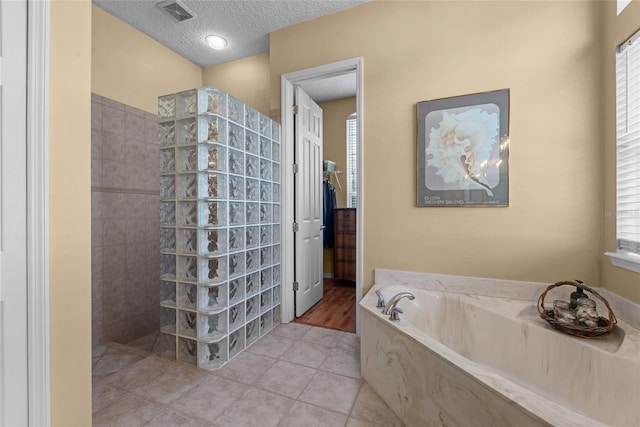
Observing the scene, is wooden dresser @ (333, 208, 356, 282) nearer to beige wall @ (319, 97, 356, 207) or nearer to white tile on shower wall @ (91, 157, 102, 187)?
beige wall @ (319, 97, 356, 207)

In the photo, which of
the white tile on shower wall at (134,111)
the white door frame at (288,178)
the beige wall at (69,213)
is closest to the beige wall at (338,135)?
the white door frame at (288,178)

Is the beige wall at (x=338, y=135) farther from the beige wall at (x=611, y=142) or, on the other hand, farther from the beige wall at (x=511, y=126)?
the beige wall at (x=611, y=142)

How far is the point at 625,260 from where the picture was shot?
1494 millimetres

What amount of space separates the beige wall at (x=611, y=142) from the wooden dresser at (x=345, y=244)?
2407 millimetres

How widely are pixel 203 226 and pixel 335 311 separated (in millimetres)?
1718

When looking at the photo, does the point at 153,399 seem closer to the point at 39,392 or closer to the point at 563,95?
the point at 39,392

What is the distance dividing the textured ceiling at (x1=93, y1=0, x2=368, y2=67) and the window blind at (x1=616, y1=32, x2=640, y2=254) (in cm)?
178

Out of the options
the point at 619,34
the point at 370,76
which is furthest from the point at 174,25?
the point at 619,34

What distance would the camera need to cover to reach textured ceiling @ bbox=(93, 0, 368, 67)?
2295mm

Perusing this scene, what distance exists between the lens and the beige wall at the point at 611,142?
60.4 inches

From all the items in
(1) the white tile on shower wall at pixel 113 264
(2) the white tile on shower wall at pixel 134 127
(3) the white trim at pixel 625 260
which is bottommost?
(1) the white tile on shower wall at pixel 113 264

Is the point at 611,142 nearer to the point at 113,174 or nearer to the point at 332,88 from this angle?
the point at 332,88

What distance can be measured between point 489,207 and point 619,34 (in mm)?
1156

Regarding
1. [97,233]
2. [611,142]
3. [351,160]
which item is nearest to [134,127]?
[97,233]
